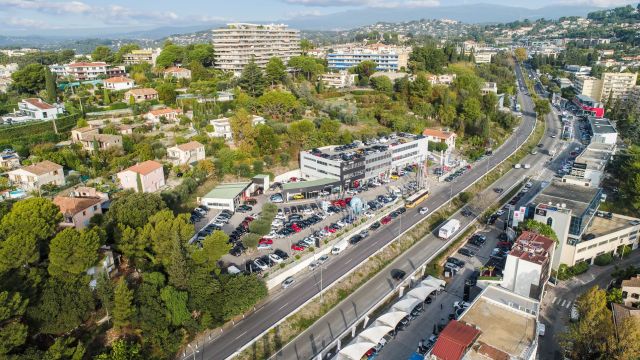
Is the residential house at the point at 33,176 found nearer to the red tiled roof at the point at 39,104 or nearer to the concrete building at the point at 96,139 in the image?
the concrete building at the point at 96,139

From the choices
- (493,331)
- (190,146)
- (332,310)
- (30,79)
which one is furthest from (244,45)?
(493,331)

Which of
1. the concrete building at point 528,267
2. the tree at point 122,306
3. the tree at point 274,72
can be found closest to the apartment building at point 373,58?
the tree at point 274,72

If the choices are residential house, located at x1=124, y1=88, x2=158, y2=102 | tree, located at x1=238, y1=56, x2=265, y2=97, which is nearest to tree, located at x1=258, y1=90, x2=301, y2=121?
tree, located at x1=238, y1=56, x2=265, y2=97

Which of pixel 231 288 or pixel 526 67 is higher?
pixel 526 67

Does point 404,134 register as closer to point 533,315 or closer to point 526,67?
point 533,315

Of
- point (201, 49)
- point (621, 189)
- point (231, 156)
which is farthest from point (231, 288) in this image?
point (201, 49)

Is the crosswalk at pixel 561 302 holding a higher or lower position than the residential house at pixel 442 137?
lower
